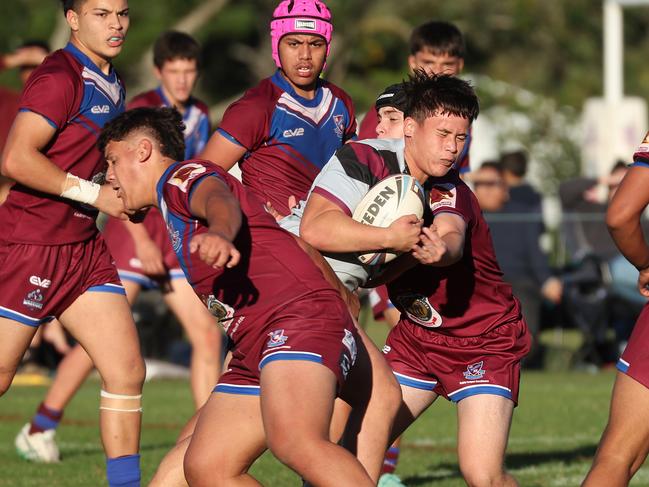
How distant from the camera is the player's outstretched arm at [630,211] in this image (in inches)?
193

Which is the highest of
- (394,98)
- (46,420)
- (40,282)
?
(394,98)

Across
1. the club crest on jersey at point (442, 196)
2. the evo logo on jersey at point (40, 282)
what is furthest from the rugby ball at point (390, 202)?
the evo logo on jersey at point (40, 282)

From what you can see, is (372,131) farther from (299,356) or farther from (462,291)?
(299,356)

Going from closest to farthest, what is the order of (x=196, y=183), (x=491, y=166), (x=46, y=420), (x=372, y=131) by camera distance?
1. (x=196, y=183)
2. (x=372, y=131)
3. (x=46, y=420)
4. (x=491, y=166)

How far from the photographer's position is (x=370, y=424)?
5.27 metres

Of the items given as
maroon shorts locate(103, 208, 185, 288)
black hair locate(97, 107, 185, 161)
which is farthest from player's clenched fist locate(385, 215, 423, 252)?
maroon shorts locate(103, 208, 185, 288)

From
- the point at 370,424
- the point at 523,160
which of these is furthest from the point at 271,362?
the point at 523,160

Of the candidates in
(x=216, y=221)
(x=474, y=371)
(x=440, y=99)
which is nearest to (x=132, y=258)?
(x=474, y=371)

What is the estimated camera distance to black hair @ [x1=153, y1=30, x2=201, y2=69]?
896 cm

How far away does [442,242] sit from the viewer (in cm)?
492

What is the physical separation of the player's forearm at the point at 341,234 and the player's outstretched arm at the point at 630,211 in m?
0.85

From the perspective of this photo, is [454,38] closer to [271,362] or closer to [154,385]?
[271,362]

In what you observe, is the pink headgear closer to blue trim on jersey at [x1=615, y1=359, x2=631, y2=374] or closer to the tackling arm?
the tackling arm

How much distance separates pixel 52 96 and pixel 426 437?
4159 millimetres
